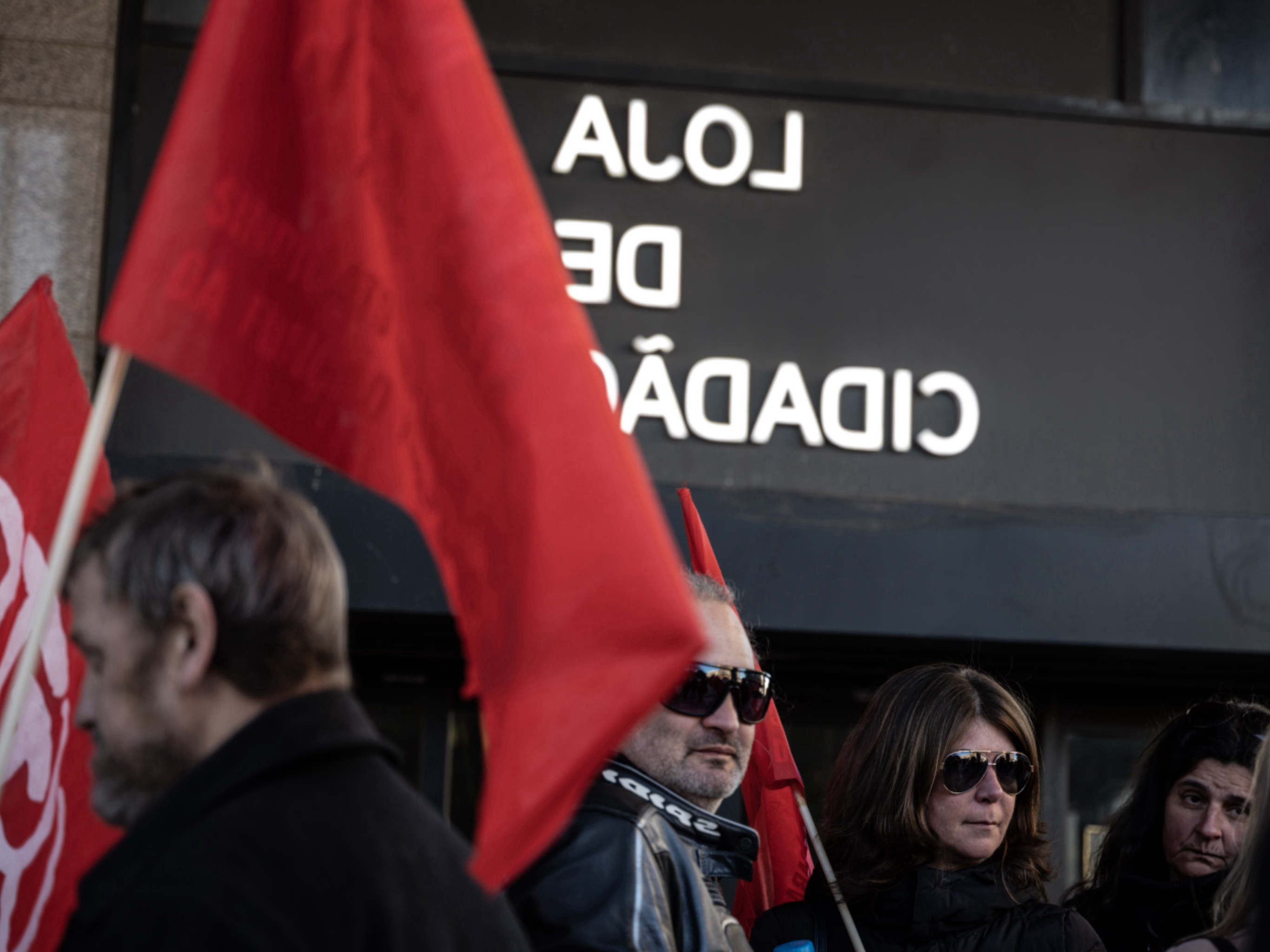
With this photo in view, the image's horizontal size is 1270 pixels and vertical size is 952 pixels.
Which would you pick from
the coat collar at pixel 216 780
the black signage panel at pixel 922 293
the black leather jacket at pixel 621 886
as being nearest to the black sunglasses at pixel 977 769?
the black leather jacket at pixel 621 886

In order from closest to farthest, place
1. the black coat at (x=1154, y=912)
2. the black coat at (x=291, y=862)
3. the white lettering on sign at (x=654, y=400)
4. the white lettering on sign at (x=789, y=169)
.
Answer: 1. the black coat at (x=291, y=862)
2. the black coat at (x=1154, y=912)
3. the white lettering on sign at (x=654, y=400)
4. the white lettering on sign at (x=789, y=169)

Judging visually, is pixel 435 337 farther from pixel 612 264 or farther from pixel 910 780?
pixel 612 264

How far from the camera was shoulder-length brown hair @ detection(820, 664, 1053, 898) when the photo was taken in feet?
10.7

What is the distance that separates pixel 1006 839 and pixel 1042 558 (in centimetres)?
265

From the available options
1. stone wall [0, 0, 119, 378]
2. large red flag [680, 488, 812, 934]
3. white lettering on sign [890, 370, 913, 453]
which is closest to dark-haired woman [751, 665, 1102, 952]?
large red flag [680, 488, 812, 934]

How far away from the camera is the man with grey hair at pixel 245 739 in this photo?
4.90 ft

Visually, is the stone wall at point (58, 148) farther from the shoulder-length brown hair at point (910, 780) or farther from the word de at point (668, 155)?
the shoulder-length brown hair at point (910, 780)

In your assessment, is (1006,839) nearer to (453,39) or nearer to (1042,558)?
(453,39)

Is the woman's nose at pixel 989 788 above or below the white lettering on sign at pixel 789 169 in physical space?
below

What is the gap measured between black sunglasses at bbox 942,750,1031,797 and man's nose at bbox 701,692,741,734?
646 mm

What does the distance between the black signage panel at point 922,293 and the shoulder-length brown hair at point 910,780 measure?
254cm

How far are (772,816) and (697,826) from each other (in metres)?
1.10

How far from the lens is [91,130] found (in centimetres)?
606

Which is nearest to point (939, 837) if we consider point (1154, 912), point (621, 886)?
point (1154, 912)
